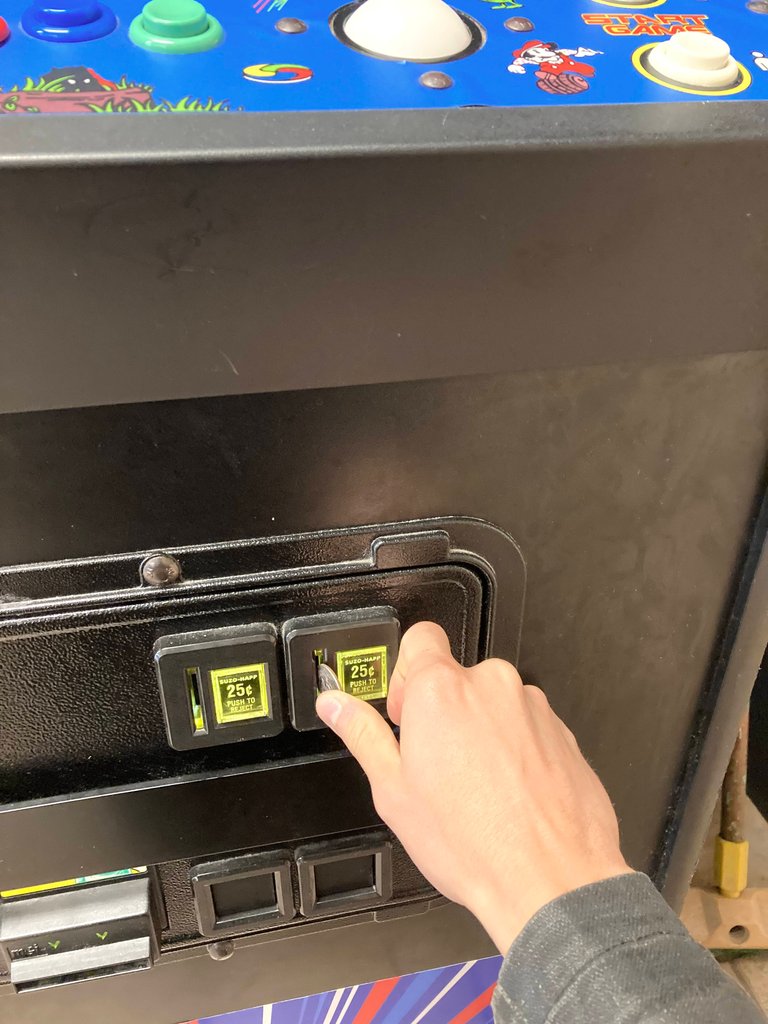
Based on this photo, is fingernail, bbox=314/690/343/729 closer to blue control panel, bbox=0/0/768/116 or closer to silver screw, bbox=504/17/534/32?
blue control panel, bbox=0/0/768/116

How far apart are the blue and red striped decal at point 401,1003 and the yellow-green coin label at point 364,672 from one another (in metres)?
0.36

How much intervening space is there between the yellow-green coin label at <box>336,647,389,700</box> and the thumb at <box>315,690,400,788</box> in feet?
0.05

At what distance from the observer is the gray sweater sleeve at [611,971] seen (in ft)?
1.38

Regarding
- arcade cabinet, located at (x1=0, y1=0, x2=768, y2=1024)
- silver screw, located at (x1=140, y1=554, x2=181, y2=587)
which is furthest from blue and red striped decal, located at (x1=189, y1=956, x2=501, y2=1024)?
silver screw, located at (x1=140, y1=554, x2=181, y2=587)

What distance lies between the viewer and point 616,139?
0.39 m

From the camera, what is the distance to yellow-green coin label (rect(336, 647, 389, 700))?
546mm

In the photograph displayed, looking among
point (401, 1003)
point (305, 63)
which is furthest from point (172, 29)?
point (401, 1003)

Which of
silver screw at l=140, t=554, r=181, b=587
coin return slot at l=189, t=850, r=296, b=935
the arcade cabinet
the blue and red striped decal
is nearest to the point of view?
the arcade cabinet

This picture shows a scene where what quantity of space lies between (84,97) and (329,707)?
0.36 meters

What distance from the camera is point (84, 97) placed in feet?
1.51

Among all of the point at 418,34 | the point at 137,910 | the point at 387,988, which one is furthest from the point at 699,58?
the point at 387,988

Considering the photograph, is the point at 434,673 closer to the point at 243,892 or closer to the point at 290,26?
the point at 243,892

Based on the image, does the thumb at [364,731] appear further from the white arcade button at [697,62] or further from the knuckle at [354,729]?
the white arcade button at [697,62]

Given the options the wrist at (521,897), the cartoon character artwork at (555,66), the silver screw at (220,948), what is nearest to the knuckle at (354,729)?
the wrist at (521,897)
